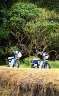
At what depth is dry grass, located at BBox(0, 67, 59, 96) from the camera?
5965mm

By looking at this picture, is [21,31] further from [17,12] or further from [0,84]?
[0,84]

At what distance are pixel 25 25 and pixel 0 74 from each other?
9.76 meters

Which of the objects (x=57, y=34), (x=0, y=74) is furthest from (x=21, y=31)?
(x=0, y=74)

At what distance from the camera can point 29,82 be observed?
6094mm

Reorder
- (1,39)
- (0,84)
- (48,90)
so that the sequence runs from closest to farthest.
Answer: (48,90) < (0,84) < (1,39)

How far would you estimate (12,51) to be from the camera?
1570 cm

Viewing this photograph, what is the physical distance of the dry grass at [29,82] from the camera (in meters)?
5.96

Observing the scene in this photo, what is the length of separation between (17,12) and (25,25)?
2.19ft

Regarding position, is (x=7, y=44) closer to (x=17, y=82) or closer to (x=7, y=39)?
(x=7, y=39)

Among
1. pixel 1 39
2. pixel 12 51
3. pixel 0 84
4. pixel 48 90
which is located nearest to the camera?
pixel 48 90

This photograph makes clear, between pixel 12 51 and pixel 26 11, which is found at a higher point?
pixel 26 11

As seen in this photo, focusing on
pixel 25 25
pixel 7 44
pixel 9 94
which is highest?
pixel 9 94

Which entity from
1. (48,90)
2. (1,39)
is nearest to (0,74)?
(48,90)

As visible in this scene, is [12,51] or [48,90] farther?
[12,51]
